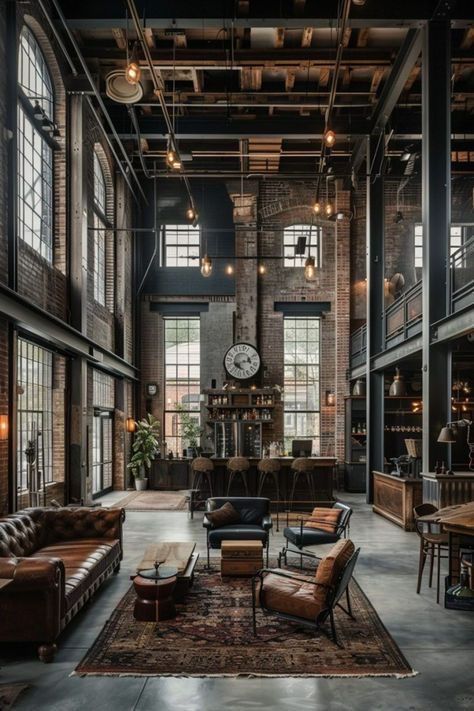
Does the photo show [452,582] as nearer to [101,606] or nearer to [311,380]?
[101,606]

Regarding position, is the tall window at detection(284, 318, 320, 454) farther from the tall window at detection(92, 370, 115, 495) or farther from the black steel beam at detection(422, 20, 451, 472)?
the black steel beam at detection(422, 20, 451, 472)

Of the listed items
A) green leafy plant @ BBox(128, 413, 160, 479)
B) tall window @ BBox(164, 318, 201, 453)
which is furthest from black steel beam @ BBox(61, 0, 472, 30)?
green leafy plant @ BBox(128, 413, 160, 479)

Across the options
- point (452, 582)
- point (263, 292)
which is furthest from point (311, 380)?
point (452, 582)

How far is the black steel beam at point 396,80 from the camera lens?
31.7ft

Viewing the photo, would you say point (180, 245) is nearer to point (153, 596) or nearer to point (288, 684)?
point (153, 596)

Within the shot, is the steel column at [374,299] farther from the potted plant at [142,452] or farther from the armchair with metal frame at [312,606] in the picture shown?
the armchair with metal frame at [312,606]

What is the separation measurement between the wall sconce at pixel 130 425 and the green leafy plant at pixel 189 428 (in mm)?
1260

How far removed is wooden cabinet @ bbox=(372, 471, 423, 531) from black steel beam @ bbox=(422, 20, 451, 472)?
981 mm

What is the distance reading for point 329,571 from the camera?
498 cm

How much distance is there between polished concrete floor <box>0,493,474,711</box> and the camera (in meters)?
3.85

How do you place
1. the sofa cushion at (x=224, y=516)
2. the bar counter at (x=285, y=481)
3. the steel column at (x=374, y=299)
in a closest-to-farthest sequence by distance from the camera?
the sofa cushion at (x=224, y=516) < the bar counter at (x=285, y=481) < the steel column at (x=374, y=299)

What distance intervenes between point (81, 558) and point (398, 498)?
5.98 meters

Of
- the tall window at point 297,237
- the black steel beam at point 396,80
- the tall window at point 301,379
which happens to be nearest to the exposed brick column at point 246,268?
the tall window at point 297,237

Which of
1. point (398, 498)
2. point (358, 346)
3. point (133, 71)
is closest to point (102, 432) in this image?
point (358, 346)
